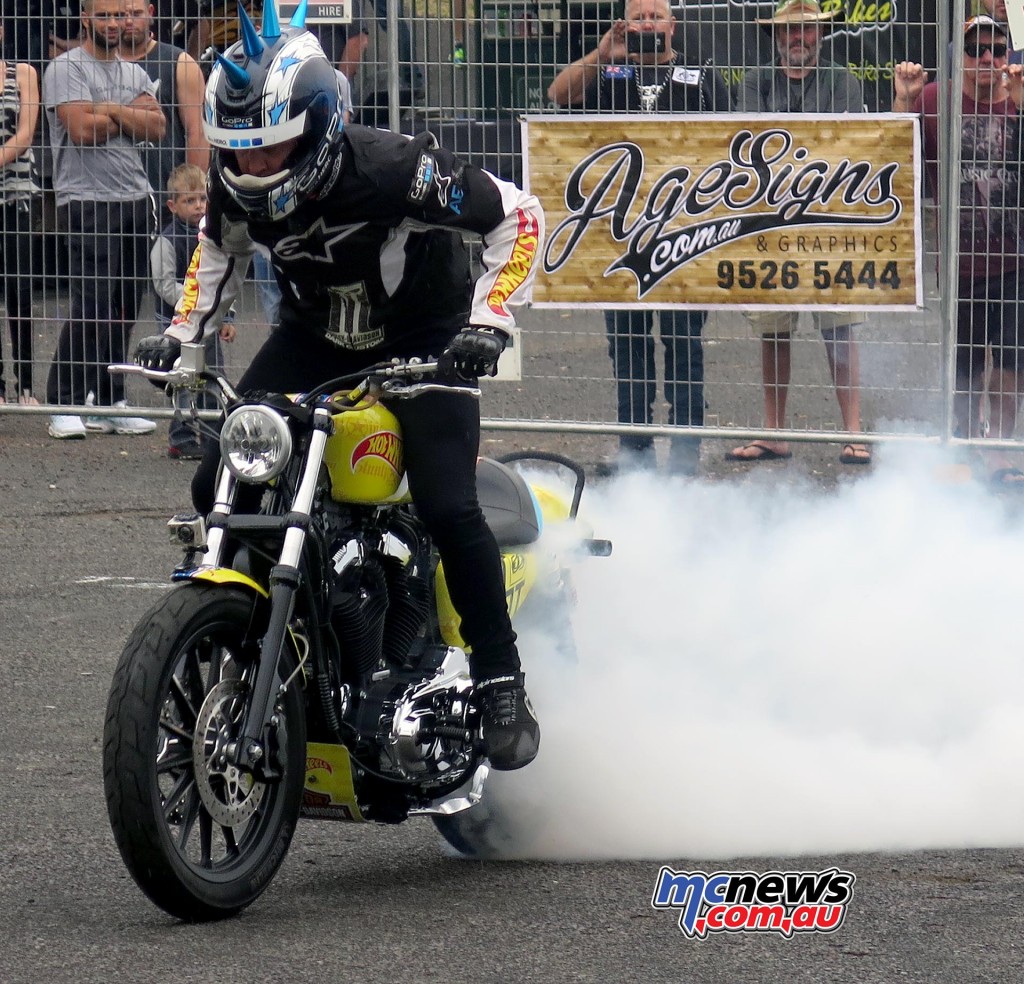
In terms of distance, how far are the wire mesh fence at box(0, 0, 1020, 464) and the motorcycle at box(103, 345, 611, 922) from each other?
485 cm

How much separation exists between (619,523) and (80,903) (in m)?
2.84

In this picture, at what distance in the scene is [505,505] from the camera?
16.8ft

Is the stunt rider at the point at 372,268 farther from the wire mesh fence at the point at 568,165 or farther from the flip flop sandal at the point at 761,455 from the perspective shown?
the flip flop sandal at the point at 761,455

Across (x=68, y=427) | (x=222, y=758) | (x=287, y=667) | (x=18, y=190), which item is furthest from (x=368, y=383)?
(x=68, y=427)

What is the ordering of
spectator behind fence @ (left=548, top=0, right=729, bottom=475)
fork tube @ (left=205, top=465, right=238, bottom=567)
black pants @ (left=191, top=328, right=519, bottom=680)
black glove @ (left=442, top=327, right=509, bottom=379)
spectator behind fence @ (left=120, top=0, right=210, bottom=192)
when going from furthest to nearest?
spectator behind fence @ (left=120, top=0, right=210, bottom=192) → spectator behind fence @ (left=548, top=0, right=729, bottom=475) → black pants @ (left=191, top=328, right=519, bottom=680) → black glove @ (left=442, top=327, right=509, bottom=379) → fork tube @ (left=205, top=465, right=238, bottom=567)

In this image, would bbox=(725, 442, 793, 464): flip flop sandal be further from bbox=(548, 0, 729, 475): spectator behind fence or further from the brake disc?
the brake disc

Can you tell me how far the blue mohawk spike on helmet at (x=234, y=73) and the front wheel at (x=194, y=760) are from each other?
3.58 ft

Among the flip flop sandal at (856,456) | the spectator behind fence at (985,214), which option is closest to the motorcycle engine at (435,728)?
the spectator behind fence at (985,214)

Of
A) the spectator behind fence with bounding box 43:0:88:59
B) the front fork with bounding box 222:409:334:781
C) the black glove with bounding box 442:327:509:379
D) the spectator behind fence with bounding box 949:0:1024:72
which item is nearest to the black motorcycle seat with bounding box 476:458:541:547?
the black glove with bounding box 442:327:509:379

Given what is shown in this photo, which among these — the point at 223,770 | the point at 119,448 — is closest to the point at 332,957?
the point at 223,770

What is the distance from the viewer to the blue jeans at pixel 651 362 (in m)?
9.53

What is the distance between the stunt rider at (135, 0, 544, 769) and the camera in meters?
4.40

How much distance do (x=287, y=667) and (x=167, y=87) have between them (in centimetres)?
634

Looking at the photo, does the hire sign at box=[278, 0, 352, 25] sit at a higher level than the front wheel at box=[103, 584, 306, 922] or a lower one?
higher
